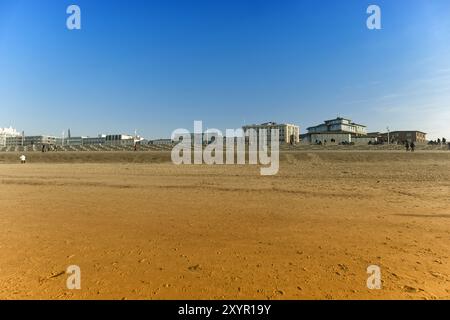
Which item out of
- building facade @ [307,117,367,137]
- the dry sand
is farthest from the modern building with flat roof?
the dry sand

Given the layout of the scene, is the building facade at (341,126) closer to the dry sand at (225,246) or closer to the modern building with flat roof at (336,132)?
the modern building with flat roof at (336,132)

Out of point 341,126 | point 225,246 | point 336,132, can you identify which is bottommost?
point 225,246

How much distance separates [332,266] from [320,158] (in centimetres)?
3611

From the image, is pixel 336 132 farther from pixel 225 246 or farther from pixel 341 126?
pixel 225 246

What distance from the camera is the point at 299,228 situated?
8523 mm

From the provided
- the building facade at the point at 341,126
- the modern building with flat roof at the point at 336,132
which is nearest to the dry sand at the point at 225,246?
the modern building with flat roof at the point at 336,132

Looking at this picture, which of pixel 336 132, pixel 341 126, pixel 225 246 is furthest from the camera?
pixel 341 126

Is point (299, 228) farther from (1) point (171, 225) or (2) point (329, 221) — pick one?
(1) point (171, 225)

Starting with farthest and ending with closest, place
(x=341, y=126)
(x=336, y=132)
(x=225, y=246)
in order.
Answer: (x=341, y=126), (x=336, y=132), (x=225, y=246)

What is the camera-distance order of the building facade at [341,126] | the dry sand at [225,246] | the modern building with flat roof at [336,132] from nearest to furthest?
the dry sand at [225,246] < the modern building with flat roof at [336,132] < the building facade at [341,126]

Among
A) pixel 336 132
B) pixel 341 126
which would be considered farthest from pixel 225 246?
pixel 341 126
